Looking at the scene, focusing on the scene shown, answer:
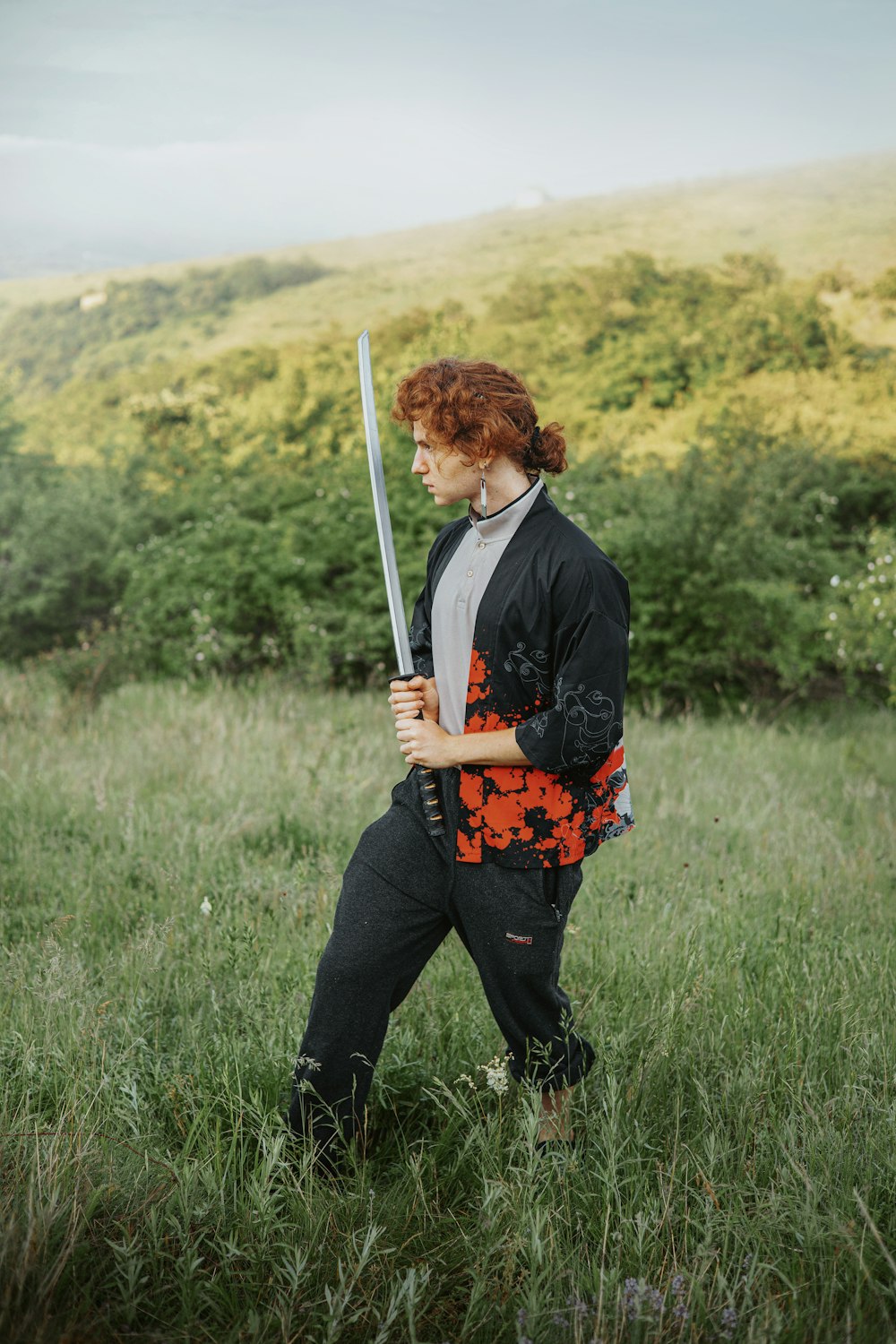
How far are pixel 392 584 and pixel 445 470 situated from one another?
317 mm

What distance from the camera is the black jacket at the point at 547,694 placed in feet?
7.28

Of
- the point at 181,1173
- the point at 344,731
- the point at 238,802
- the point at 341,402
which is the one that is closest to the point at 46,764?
the point at 238,802

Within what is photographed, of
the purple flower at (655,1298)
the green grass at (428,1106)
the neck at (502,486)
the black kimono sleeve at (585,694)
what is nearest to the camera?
the purple flower at (655,1298)

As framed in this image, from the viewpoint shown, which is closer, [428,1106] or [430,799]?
[430,799]

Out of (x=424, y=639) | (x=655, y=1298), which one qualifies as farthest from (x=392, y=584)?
(x=655, y=1298)

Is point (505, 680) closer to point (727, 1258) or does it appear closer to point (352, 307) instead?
point (727, 1258)

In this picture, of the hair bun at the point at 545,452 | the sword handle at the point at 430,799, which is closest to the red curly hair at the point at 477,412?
the hair bun at the point at 545,452

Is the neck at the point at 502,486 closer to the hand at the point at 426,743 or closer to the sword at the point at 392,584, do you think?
the sword at the point at 392,584

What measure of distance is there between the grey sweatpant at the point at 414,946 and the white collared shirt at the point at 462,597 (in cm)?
20

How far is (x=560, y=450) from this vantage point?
2.48 metres

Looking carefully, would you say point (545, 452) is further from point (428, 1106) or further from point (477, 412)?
point (428, 1106)

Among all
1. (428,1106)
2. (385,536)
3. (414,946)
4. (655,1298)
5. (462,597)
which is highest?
(385,536)

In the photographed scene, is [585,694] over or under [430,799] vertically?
over

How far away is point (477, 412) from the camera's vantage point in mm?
2318
